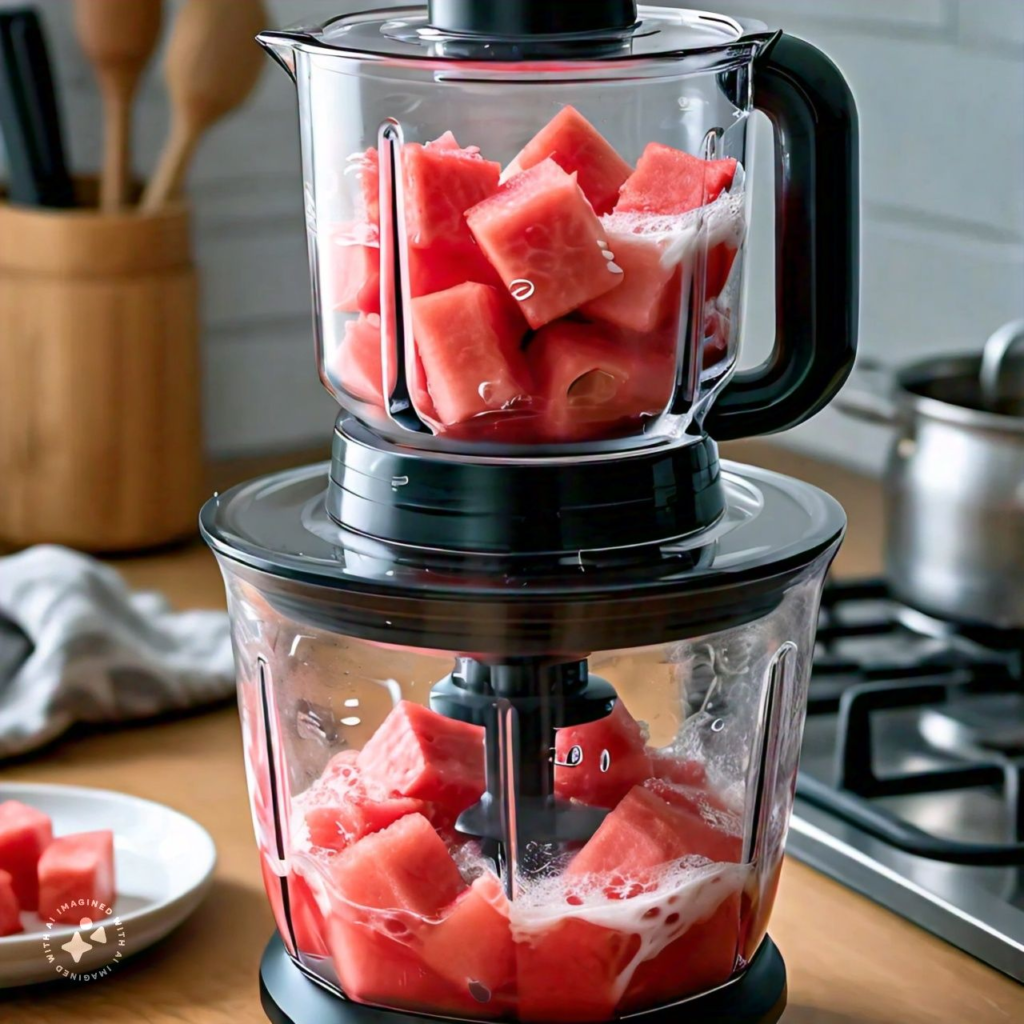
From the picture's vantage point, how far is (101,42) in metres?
1.19

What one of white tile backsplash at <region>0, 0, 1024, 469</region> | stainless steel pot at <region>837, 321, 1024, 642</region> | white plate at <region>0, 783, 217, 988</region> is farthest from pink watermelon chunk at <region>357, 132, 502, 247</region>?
white tile backsplash at <region>0, 0, 1024, 469</region>

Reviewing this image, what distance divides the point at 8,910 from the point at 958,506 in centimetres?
56

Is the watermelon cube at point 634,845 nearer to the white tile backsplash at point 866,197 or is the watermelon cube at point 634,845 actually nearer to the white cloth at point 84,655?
the white cloth at point 84,655

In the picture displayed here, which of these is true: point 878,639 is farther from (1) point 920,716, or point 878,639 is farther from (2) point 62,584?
(2) point 62,584

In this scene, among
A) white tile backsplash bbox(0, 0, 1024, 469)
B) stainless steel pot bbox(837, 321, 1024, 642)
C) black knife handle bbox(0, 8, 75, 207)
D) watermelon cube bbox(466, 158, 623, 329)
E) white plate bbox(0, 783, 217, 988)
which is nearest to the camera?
watermelon cube bbox(466, 158, 623, 329)

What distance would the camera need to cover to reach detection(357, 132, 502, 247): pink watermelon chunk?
20.9 inches

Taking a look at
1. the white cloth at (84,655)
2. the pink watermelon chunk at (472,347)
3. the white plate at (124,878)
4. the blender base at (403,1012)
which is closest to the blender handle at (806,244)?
the pink watermelon chunk at (472,347)

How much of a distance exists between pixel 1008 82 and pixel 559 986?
870mm

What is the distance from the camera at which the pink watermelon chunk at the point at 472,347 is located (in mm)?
526

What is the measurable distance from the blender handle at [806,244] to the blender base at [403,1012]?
0.69ft

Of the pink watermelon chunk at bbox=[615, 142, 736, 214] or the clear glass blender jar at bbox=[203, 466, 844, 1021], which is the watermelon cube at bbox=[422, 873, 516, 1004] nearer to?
the clear glass blender jar at bbox=[203, 466, 844, 1021]

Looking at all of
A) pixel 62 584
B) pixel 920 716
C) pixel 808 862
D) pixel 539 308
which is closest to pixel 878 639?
pixel 920 716

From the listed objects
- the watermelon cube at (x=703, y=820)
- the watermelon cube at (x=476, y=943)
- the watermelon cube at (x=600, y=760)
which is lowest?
the watermelon cube at (x=476, y=943)

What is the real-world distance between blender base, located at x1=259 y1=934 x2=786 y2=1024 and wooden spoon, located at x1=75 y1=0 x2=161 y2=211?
70cm
